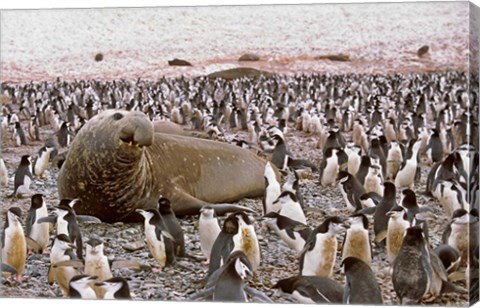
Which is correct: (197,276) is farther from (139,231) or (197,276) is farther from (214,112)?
(214,112)

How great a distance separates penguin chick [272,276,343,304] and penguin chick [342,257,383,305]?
64mm

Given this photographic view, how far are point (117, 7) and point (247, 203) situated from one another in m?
1.61

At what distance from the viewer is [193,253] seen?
724cm

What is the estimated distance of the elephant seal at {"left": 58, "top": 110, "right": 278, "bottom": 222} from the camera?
7.52 meters

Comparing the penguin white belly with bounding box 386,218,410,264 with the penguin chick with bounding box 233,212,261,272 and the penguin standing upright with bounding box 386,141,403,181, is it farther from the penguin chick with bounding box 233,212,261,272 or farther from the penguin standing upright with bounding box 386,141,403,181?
the penguin chick with bounding box 233,212,261,272

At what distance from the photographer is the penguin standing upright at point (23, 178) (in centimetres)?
766

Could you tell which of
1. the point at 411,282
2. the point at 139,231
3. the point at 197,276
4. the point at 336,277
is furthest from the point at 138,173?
the point at 411,282

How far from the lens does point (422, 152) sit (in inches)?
279

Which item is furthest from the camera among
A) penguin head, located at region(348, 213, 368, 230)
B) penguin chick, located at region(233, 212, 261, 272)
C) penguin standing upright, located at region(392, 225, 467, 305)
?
penguin chick, located at region(233, 212, 261, 272)

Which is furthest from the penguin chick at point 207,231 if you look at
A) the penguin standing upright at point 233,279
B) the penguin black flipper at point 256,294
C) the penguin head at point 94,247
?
the penguin head at point 94,247

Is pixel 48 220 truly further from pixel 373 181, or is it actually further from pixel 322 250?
pixel 373 181

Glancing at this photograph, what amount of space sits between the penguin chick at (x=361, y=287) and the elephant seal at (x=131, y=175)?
1077 millimetres

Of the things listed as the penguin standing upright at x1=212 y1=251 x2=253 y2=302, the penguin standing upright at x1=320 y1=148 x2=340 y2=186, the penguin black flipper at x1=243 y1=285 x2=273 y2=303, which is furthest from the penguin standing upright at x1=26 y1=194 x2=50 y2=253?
the penguin standing upright at x1=320 y1=148 x2=340 y2=186

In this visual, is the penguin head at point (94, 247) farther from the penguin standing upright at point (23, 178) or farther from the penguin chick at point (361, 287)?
the penguin chick at point (361, 287)
